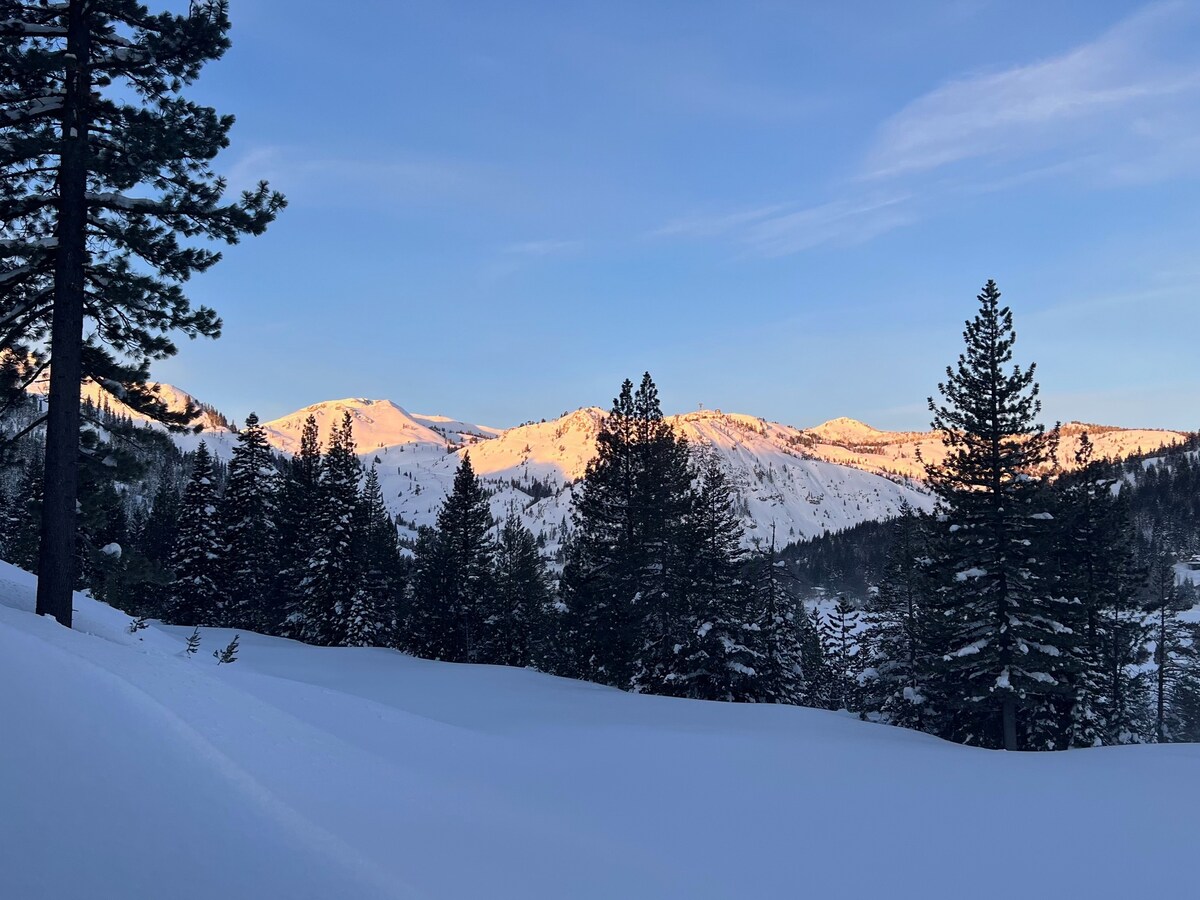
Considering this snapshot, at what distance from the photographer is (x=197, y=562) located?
41.7 metres

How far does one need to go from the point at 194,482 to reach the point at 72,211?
34.8m

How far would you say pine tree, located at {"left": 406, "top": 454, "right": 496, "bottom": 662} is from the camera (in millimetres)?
43688

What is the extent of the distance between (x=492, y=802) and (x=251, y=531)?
40670 mm

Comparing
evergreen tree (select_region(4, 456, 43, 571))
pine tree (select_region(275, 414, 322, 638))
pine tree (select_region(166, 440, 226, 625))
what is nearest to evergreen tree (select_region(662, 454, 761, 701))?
pine tree (select_region(275, 414, 322, 638))

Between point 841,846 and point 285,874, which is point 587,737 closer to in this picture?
point 841,846

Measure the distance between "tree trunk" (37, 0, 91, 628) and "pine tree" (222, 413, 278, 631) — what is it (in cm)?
3390

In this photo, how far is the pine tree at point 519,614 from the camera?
45.4 m

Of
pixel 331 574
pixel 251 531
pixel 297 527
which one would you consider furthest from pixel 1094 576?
pixel 251 531

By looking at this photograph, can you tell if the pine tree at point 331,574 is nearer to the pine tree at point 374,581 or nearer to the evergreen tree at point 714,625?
the pine tree at point 374,581

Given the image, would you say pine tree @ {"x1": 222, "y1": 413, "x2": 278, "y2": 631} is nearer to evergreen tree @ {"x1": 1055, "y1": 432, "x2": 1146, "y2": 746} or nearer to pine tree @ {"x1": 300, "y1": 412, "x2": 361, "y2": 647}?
pine tree @ {"x1": 300, "y1": 412, "x2": 361, "y2": 647}

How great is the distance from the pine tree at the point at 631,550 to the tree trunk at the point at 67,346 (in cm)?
2037

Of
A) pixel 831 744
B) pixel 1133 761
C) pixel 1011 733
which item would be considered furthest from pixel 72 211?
pixel 1011 733

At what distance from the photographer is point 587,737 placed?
15.3 meters

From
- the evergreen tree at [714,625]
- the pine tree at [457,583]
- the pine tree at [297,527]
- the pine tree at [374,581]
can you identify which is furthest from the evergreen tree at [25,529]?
the evergreen tree at [714,625]
